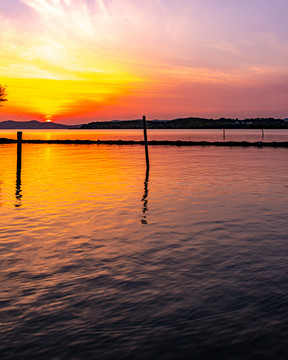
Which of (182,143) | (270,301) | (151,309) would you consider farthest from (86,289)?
(182,143)

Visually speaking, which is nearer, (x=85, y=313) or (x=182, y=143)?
(x=85, y=313)

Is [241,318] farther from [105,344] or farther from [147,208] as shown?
[147,208]

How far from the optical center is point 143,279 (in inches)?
310

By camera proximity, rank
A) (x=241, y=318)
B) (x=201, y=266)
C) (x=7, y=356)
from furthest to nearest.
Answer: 1. (x=201, y=266)
2. (x=241, y=318)
3. (x=7, y=356)

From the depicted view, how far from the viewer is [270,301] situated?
6.87m

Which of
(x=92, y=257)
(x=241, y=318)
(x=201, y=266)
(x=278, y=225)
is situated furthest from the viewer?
(x=278, y=225)

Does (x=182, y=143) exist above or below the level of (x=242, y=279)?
above

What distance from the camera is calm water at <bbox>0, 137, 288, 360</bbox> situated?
18.4ft

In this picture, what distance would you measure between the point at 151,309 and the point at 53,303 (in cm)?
183

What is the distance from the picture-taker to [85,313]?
639 centimetres

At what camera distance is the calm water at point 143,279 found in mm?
5602

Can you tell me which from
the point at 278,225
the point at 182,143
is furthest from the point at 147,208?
the point at 182,143

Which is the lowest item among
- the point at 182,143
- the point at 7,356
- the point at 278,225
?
the point at 7,356

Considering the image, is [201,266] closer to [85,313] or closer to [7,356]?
[85,313]
